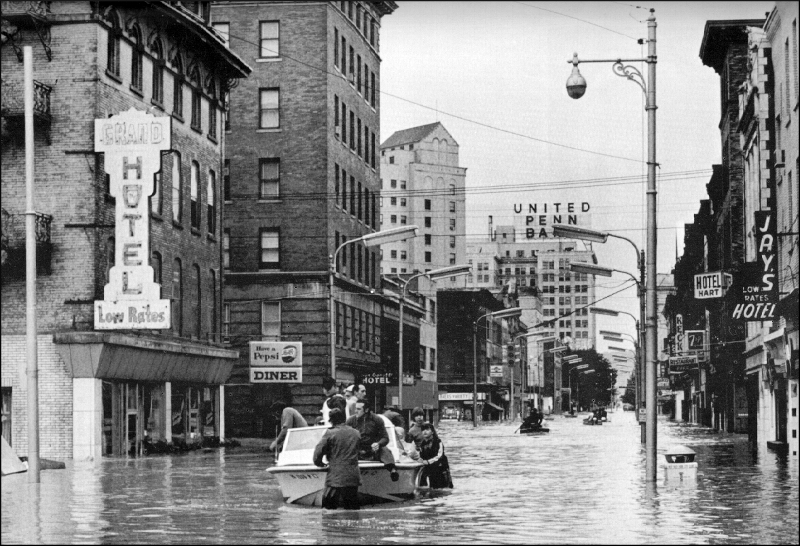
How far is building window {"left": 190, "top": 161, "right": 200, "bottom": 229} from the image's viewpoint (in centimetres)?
4944

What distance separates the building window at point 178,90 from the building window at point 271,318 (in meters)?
17.6

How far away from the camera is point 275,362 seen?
185 feet

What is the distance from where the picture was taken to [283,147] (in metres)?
65.9

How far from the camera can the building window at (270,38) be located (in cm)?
6562

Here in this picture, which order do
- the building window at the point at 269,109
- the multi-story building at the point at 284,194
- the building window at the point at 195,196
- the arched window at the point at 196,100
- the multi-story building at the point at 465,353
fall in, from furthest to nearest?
the multi-story building at the point at 465,353 < the building window at the point at 269,109 < the multi-story building at the point at 284,194 < the arched window at the point at 196,100 < the building window at the point at 195,196

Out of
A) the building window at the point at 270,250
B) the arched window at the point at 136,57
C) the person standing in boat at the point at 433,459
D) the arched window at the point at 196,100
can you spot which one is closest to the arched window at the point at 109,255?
the arched window at the point at 136,57

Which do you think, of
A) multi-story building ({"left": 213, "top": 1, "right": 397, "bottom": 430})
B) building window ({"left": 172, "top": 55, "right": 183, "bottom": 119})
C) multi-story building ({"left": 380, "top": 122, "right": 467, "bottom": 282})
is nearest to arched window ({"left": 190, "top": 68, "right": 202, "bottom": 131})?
building window ({"left": 172, "top": 55, "right": 183, "bottom": 119})

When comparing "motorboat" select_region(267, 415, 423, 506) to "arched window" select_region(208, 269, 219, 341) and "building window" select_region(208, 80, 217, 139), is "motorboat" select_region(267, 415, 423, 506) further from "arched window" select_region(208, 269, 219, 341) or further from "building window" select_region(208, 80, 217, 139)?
"building window" select_region(208, 80, 217, 139)

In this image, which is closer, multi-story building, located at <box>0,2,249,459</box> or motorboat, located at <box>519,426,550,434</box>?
multi-story building, located at <box>0,2,249,459</box>

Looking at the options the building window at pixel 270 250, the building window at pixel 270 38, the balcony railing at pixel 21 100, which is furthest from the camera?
the building window at pixel 270 38

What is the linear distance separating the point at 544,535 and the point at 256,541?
11.4 feet

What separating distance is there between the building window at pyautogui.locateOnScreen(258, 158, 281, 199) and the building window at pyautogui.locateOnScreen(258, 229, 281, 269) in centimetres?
193

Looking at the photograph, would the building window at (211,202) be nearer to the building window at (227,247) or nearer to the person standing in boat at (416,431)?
the building window at (227,247)

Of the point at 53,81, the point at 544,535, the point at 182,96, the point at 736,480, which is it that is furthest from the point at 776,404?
the point at 544,535
